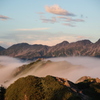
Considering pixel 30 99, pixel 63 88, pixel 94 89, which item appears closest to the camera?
pixel 30 99

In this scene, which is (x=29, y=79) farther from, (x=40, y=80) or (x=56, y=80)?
(x=56, y=80)

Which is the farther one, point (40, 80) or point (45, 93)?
point (40, 80)

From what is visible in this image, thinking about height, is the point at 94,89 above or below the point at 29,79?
below

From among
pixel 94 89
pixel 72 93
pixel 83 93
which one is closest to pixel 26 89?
pixel 72 93

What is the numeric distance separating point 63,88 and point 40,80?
16462 mm

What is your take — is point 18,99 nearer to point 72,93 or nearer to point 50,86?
point 50,86

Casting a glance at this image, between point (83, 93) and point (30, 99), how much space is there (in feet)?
128

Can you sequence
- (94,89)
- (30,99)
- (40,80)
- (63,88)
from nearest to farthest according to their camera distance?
(30,99), (63,88), (40,80), (94,89)

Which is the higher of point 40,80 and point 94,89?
point 40,80

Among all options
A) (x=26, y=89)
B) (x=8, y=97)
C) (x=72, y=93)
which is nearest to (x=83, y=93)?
(x=72, y=93)

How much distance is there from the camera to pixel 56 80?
13850cm

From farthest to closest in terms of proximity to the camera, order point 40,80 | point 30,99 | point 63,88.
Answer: point 40,80
point 63,88
point 30,99

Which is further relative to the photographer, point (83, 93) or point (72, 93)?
point (83, 93)

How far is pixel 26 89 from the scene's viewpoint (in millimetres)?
122875
